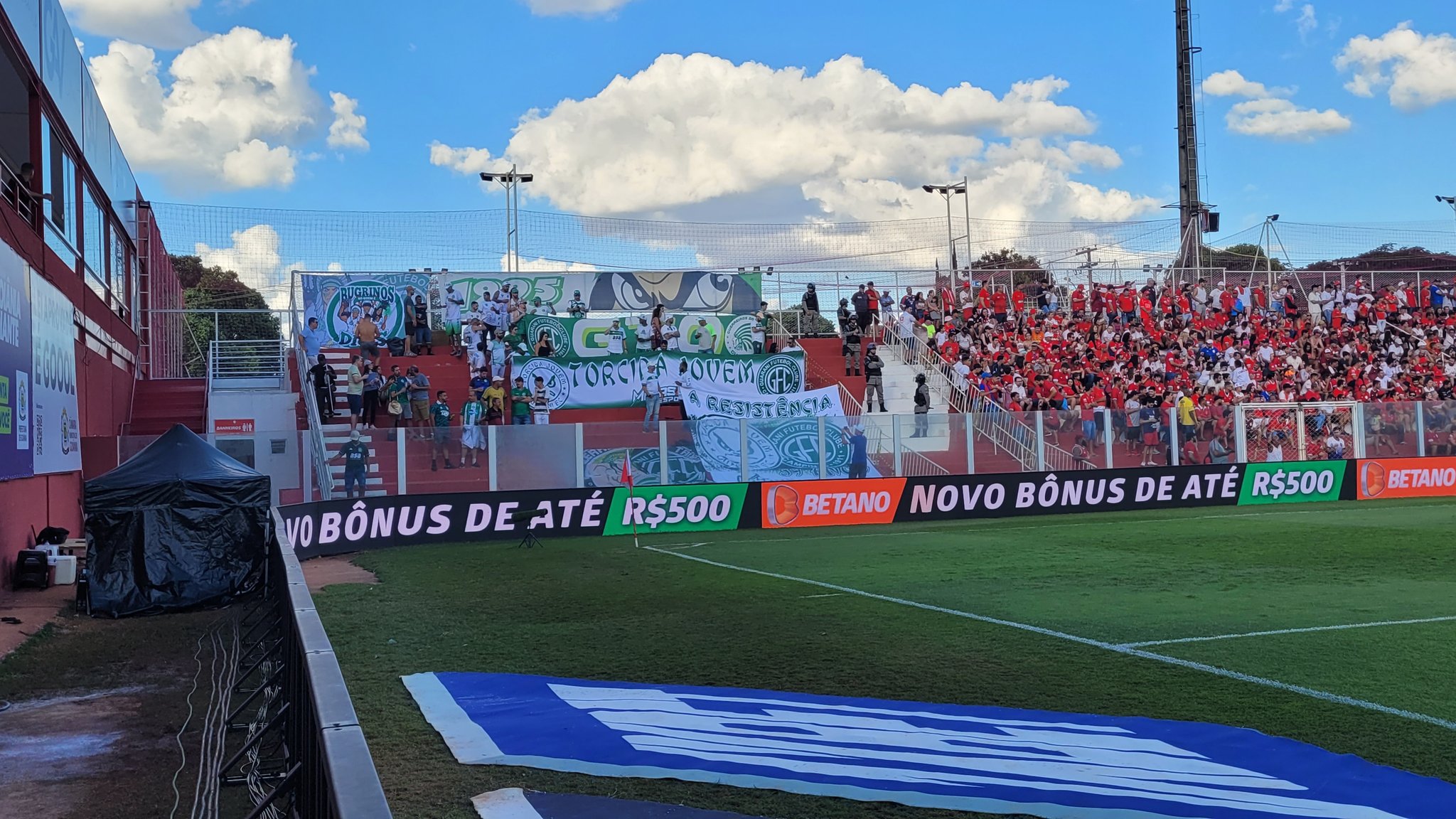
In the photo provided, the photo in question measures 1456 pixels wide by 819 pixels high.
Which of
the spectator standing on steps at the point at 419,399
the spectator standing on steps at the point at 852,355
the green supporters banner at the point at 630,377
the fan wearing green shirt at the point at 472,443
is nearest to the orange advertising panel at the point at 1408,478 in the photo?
the spectator standing on steps at the point at 852,355

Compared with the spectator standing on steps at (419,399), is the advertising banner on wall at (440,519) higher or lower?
lower

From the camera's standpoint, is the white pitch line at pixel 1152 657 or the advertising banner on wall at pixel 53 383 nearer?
the white pitch line at pixel 1152 657

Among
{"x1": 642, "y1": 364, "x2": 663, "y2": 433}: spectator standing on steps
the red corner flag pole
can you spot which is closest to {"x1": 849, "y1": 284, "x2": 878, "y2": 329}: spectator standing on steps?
{"x1": 642, "y1": 364, "x2": 663, "y2": 433}: spectator standing on steps

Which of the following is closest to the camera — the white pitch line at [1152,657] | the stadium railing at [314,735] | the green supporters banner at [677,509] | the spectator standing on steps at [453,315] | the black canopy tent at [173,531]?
the stadium railing at [314,735]

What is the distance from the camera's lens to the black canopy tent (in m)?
14.0

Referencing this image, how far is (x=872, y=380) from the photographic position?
30891 mm

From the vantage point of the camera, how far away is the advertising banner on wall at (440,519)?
2047 centimetres

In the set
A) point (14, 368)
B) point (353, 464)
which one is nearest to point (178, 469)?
point (14, 368)

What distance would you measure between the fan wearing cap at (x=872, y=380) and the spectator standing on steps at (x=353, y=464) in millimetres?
13568

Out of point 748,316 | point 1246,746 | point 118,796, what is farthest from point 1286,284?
point 118,796

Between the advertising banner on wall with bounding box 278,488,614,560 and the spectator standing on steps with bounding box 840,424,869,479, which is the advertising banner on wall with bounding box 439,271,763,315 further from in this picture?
the advertising banner on wall with bounding box 278,488,614,560

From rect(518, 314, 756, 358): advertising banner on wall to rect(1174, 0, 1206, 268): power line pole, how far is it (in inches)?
878

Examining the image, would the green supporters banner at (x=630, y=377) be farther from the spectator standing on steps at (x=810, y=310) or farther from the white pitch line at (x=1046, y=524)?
the white pitch line at (x=1046, y=524)

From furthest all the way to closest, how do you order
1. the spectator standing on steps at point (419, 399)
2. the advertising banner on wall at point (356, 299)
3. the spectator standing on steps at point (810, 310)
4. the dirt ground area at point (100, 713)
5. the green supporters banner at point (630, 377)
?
1. the spectator standing on steps at point (810, 310)
2. the advertising banner on wall at point (356, 299)
3. the green supporters banner at point (630, 377)
4. the spectator standing on steps at point (419, 399)
5. the dirt ground area at point (100, 713)
